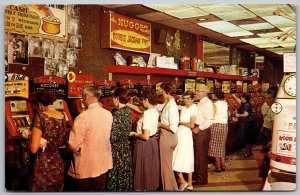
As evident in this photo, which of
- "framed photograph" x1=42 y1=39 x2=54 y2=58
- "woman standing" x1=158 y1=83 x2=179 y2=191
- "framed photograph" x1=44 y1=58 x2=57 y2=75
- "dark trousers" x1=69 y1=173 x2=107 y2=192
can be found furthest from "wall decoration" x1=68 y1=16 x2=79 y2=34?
"dark trousers" x1=69 y1=173 x2=107 y2=192

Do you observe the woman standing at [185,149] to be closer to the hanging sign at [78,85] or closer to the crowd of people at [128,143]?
the crowd of people at [128,143]

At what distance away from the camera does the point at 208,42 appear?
554cm

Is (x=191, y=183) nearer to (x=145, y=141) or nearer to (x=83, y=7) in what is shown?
(x=145, y=141)

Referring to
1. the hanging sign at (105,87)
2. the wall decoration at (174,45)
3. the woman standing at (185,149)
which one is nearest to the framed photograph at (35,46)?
the hanging sign at (105,87)

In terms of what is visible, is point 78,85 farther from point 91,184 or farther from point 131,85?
point 91,184

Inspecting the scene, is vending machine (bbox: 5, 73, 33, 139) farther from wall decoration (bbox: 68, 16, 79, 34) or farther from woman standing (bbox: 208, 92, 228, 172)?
woman standing (bbox: 208, 92, 228, 172)

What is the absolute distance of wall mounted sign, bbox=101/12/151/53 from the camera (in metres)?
4.74

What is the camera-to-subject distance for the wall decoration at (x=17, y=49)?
380 centimetres

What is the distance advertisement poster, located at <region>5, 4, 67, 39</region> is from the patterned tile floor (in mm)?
2765

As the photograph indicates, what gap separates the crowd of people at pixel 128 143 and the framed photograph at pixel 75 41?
112 cm

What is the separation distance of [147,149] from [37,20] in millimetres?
2007

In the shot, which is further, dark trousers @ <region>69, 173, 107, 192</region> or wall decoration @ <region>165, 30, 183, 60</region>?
wall decoration @ <region>165, 30, 183, 60</region>

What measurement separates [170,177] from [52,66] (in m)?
2.06

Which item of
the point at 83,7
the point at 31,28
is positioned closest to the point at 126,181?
the point at 31,28
